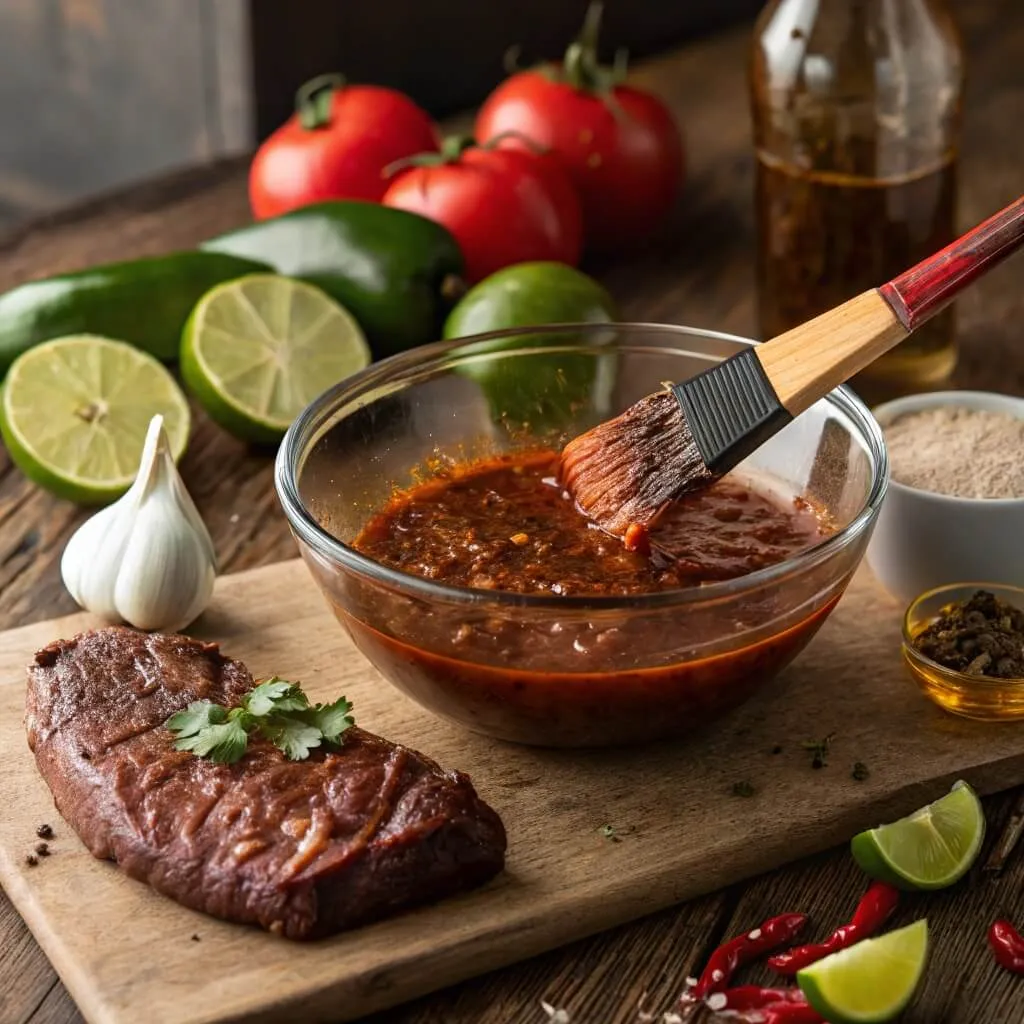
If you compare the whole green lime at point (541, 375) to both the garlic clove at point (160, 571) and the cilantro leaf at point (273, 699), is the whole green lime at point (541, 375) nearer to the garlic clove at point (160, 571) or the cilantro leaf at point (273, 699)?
the garlic clove at point (160, 571)

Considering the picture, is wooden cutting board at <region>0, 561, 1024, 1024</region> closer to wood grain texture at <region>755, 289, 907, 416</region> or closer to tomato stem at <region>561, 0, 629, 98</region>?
wood grain texture at <region>755, 289, 907, 416</region>

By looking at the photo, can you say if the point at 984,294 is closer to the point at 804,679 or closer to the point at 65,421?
the point at 804,679

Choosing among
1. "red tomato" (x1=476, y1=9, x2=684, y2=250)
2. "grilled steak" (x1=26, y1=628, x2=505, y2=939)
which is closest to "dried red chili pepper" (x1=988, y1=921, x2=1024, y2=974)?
"grilled steak" (x1=26, y1=628, x2=505, y2=939)

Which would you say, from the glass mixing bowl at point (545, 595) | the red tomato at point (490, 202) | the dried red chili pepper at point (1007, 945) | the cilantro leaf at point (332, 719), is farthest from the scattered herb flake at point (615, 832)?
the red tomato at point (490, 202)

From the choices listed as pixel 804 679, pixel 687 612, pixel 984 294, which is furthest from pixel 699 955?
pixel 984 294

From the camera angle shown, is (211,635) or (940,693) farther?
(211,635)

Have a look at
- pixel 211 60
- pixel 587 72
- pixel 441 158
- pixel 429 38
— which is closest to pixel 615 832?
pixel 441 158

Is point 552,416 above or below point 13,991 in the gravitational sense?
above
